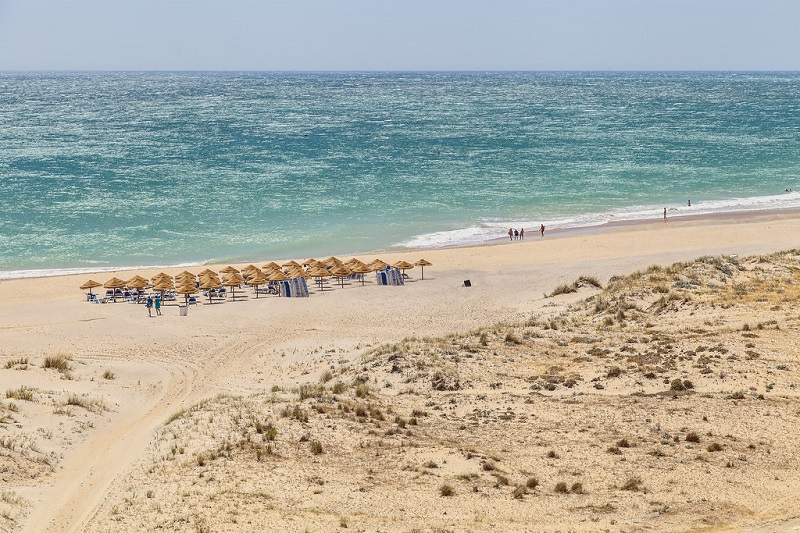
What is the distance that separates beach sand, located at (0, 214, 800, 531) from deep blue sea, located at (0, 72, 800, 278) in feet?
54.9

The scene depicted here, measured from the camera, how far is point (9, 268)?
3725 cm

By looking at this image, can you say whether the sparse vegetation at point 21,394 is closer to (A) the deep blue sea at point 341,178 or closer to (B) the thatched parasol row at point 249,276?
(B) the thatched parasol row at point 249,276

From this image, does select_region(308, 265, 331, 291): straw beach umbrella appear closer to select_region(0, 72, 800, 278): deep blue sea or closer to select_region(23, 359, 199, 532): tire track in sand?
select_region(0, 72, 800, 278): deep blue sea

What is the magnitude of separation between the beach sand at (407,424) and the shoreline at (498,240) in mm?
10314

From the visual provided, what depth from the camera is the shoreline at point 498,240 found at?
36406 mm

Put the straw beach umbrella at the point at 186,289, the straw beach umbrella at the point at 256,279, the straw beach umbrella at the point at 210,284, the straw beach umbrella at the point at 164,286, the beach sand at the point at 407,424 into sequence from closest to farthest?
the beach sand at the point at 407,424
the straw beach umbrella at the point at 186,289
the straw beach umbrella at the point at 164,286
the straw beach umbrella at the point at 210,284
the straw beach umbrella at the point at 256,279

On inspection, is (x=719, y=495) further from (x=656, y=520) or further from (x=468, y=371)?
(x=468, y=371)

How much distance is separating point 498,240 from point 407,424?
2754 centimetres

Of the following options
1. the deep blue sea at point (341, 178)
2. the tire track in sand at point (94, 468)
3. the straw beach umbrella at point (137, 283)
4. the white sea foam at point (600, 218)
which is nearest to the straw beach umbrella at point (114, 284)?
the straw beach umbrella at point (137, 283)

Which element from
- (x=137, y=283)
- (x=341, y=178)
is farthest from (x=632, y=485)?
(x=341, y=178)

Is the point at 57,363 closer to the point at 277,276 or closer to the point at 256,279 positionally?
the point at 256,279

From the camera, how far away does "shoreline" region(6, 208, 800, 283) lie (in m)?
36.4

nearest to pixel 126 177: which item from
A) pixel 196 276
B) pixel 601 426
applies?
pixel 196 276

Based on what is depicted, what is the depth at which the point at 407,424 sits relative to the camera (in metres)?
14.9
